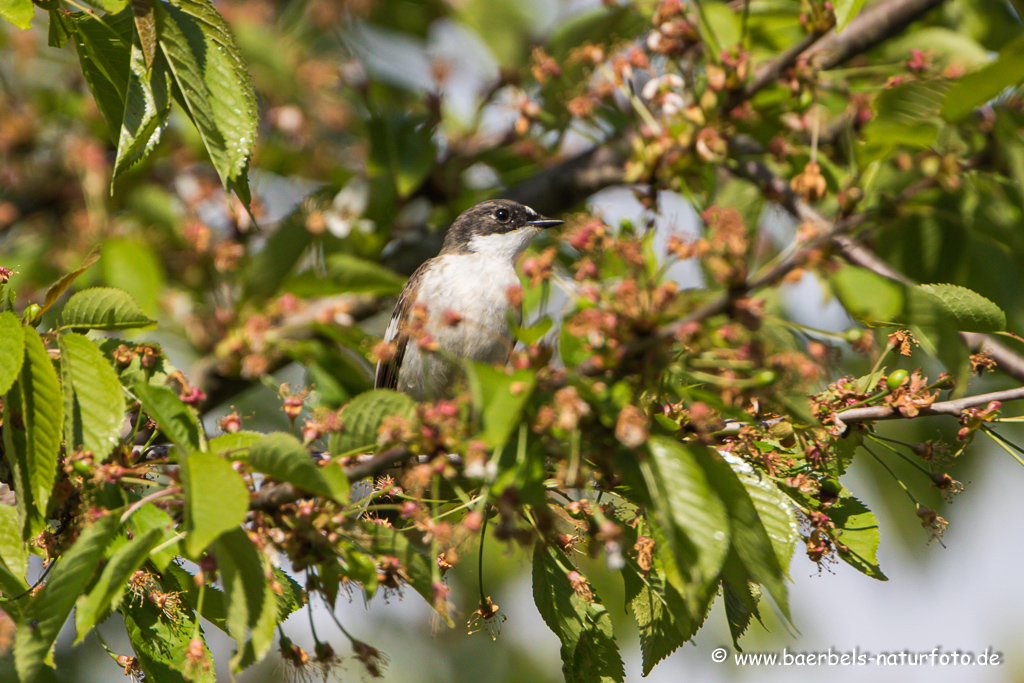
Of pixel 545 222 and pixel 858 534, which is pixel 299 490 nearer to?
pixel 858 534

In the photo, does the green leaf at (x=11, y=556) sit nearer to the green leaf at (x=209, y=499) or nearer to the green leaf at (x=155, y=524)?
the green leaf at (x=155, y=524)

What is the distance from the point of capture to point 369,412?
2293 mm

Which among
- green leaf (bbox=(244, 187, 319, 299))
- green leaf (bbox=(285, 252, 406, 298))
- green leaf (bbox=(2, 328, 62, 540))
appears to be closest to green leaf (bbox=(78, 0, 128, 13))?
green leaf (bbox=(2, 328, 62, 540))

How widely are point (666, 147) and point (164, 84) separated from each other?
257 centimetres

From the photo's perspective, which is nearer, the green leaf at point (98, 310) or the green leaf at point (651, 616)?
the green leaf at point (651, 616)

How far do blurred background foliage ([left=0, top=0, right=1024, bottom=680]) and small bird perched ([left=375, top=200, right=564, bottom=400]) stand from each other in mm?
179

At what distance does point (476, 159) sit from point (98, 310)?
3694mm

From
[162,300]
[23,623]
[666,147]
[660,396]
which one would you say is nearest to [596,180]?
[666,147]

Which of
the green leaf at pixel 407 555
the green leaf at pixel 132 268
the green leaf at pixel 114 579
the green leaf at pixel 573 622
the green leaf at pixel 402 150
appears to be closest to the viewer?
the green leaf at pixel 114 579

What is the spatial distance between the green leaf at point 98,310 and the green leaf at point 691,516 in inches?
79.2

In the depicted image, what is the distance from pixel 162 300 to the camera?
6473mm

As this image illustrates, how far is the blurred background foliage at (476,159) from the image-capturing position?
413 cm

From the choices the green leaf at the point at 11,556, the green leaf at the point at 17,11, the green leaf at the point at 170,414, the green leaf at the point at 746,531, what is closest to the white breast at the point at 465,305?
the green leaf at the point at 170,414

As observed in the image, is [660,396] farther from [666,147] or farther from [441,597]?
[666,147]
